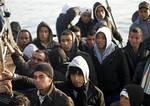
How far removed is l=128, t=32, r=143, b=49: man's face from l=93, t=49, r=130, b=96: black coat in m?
0.22

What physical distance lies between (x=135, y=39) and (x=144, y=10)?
1121 mm

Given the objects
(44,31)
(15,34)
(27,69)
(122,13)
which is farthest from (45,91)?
(122,13)

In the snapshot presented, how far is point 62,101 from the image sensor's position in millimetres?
4590

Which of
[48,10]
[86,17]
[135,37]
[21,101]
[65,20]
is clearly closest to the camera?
[21,101]

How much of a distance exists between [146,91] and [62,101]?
1060 millimetres

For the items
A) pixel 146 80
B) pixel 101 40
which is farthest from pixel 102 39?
pixel 146 80

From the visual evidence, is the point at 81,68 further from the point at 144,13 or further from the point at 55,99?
the point at 144,13

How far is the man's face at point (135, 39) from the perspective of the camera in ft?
19.6

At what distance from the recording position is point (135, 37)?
6.00 metres

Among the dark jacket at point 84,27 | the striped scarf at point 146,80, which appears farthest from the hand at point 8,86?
the dark jacket at point 84,27

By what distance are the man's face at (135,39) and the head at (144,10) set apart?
3.34 feet

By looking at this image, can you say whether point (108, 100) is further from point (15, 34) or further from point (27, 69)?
point (15, 34)

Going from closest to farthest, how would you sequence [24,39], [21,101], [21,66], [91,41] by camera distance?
[21,101]
[21,66]
[91,41]
[24,39]

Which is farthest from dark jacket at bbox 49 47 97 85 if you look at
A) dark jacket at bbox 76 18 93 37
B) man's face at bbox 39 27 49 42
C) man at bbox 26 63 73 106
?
dark jacket at bbox 76 18 93 37
